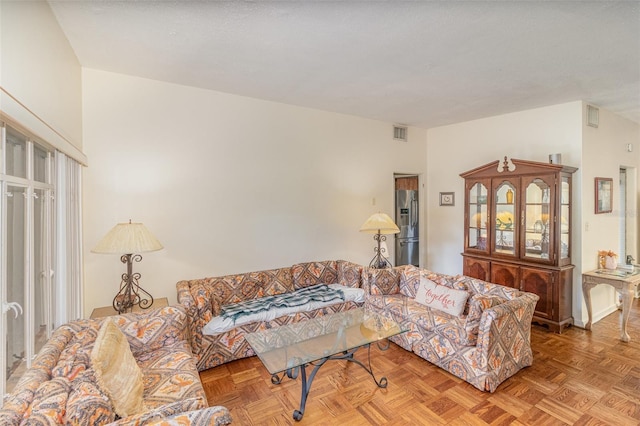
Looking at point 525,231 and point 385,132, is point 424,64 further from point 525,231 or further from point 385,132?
point 525,231

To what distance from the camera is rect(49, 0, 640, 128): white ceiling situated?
6.57 feet

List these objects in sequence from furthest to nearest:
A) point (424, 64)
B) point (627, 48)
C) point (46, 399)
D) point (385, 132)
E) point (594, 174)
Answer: point (385, 132), point (594, 174), point (424, 64), point (627, 48), point (46, 399)

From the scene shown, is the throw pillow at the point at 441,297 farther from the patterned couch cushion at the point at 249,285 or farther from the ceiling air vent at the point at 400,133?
the ceiling air vent at the point at 400,133

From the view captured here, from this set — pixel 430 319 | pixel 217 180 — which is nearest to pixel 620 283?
pixel 430 319

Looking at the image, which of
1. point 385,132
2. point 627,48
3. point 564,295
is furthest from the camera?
point 385,132

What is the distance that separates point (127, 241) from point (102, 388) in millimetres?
1300

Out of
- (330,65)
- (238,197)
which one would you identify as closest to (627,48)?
(330,65)

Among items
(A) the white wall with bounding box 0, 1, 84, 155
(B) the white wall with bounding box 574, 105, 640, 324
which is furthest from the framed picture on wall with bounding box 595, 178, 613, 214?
Result: (A) the white wall with bounding box 0, 1, 84, 155

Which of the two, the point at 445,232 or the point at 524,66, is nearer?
the point at 524,66

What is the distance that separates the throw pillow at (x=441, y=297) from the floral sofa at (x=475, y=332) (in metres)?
0.05

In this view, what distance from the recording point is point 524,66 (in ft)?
9.34

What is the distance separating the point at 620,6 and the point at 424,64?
1273 mm

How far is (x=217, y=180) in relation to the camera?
3605 mm

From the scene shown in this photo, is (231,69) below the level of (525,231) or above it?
above
